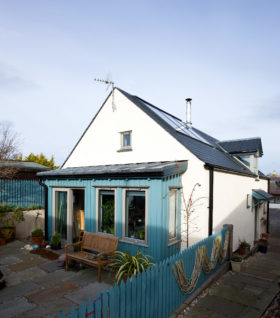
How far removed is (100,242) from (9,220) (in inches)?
282

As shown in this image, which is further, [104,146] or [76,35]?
[104,146]

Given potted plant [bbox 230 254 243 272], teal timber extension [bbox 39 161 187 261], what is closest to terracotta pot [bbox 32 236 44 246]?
teal timber extension [bbox 39 161 187 261]

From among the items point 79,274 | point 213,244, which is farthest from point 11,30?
point 213,244

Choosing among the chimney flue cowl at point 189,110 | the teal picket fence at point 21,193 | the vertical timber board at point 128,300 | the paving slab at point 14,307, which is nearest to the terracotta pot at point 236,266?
the vertical timber board at point 128,300

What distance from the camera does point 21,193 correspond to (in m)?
13.4

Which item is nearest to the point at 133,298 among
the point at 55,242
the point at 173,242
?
the point at 173,242

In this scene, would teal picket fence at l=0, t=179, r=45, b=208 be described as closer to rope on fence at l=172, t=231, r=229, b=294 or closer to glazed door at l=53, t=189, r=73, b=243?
glazed door at l=53, t=189, r=73, b=243

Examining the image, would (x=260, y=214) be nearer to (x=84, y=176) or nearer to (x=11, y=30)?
(x=84, y=176)

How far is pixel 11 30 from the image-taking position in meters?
6.55

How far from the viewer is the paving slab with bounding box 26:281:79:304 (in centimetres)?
543

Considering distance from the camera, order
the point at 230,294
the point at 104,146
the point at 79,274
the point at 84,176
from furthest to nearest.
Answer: the point at 104,146 < the point at 84,176 < the point at 79,274 < the point at 230,294

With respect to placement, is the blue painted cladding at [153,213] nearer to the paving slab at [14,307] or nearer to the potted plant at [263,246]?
the paving slab at [14,307]

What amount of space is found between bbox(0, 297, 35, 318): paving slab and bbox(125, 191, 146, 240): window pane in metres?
3.42

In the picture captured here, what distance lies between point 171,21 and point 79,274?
880 cm
